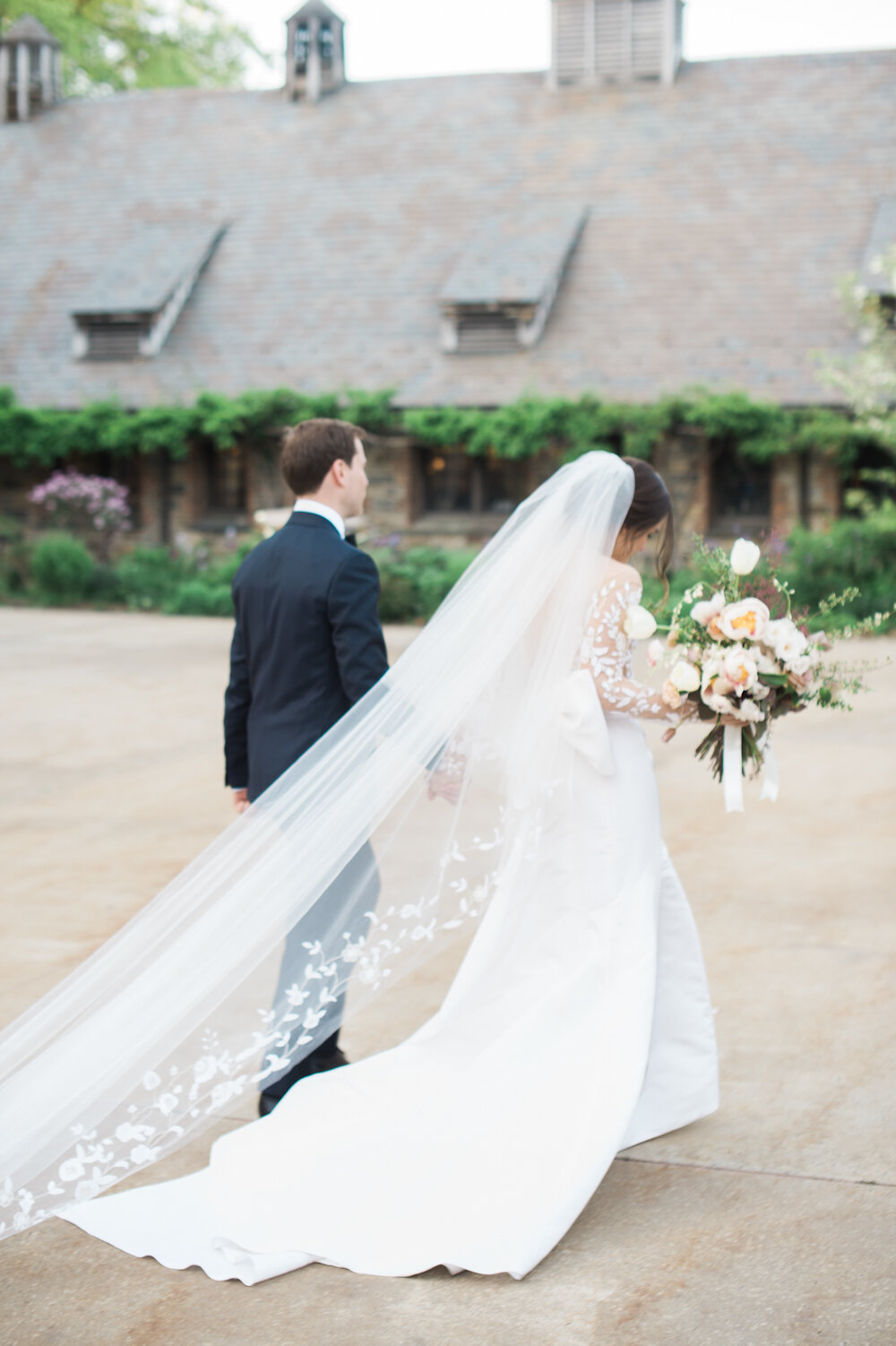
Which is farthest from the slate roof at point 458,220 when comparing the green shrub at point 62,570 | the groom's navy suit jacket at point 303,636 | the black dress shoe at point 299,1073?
the black dress shoe at point 299,1073

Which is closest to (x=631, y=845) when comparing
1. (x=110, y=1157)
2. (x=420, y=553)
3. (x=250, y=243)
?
(x=110, y=1157)

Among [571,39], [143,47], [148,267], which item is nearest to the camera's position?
[148,267]

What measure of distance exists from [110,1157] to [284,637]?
1302 millimetres

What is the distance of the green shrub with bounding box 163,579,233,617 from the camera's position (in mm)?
18000

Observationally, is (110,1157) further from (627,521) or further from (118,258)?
(118,258)

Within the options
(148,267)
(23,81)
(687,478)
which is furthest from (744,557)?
(23,81)

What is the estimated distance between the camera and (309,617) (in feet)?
11.1

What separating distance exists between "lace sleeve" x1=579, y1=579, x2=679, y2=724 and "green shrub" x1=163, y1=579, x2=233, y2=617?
1506 centimetres

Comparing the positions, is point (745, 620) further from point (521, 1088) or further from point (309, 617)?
point (521, 1088)

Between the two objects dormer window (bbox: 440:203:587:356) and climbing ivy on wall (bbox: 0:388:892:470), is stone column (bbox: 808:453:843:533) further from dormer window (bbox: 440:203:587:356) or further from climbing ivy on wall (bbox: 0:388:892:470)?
dormer window (bbox: 440:203:587:356)

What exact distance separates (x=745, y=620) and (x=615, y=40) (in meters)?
20.7

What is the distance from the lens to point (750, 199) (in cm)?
1942

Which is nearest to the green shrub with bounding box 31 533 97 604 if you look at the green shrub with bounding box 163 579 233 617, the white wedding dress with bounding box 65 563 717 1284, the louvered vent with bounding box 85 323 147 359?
the green shrub with bounding box 163 579 233 617

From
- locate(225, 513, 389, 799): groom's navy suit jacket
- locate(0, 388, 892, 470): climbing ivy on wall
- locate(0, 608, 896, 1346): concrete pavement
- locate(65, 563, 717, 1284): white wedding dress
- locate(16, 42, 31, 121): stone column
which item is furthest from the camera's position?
locate(16, 42, 31, 121): stone column
